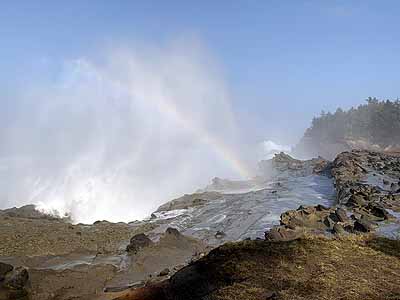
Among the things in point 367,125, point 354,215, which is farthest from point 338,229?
point 367,125

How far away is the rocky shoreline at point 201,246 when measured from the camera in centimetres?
702

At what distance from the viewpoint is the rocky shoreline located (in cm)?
702

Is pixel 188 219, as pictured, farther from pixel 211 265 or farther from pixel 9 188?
pixel 9 188

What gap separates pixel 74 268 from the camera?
11172 mm

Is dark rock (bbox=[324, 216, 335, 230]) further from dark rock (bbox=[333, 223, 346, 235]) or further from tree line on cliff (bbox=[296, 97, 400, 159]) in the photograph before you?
tree line on cliff (bbox=[296, 97, 400, 159])

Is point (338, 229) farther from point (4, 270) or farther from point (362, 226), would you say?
point (4, 270)

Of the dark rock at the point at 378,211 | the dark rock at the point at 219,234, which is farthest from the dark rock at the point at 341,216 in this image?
the dark rock at the point at 219,234

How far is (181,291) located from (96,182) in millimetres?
24862

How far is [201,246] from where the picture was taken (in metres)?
14.0

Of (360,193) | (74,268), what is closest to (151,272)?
(74,268)

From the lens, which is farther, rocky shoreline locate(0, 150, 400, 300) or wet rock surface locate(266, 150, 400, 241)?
wet rock surface locate(266, 150, 400, 241)

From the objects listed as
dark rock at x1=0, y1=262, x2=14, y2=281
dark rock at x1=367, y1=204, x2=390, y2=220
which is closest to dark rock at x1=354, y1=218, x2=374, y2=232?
dark rock at x1=367, y1=204, x2=390, y2=220

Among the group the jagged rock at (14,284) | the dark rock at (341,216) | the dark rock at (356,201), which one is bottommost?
the jagged rock at (14,284)

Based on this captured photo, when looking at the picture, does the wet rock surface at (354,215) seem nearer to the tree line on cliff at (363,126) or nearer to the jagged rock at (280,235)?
the jagged rock at (280,235)
